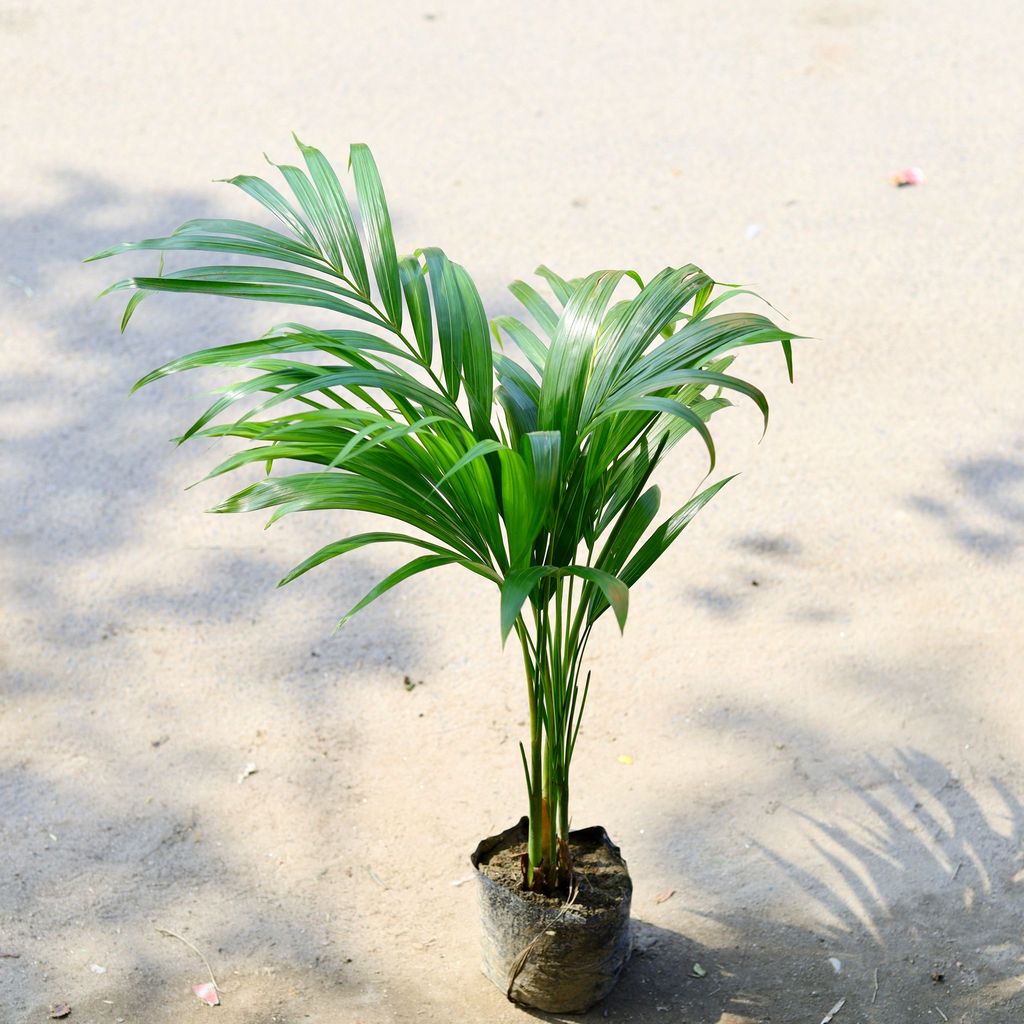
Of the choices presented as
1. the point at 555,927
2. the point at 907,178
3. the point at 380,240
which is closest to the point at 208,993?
the point at 555,927

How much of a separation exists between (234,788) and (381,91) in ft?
11.7

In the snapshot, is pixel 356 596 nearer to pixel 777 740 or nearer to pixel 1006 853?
pixel 777 740

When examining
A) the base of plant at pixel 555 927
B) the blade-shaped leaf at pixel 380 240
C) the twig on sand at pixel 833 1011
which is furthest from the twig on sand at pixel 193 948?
the blade-shaped leaf at pixel 380 240

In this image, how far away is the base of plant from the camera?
8.11 feet

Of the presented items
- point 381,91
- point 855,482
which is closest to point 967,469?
point 855,482

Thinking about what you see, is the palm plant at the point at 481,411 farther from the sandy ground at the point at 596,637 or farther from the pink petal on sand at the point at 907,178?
the pink petal on sand at the point at 907,178

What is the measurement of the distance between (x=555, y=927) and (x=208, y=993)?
690 millimetres

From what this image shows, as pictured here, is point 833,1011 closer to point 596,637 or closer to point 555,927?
point 555,927

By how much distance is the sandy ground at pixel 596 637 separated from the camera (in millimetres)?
2777

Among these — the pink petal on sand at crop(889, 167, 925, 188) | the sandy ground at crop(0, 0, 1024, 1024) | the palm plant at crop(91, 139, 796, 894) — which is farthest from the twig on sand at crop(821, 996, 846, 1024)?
the pink petal on sand at crop(889, 167, 925, 188)

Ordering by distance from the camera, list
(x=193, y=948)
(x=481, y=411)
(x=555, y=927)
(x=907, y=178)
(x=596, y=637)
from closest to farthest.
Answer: (x=481, y=411) < (x=555, y=927) < (x=193, y=948) < (x=596, y=637) < (x=907, y=178)

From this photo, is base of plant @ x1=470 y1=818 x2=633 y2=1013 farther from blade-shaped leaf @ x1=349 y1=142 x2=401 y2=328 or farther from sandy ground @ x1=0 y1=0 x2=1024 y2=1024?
blade-shaped leaf @ x1=349 y1=142 x2=401 y2=328

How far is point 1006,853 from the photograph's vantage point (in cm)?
295

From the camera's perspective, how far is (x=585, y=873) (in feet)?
8.46
